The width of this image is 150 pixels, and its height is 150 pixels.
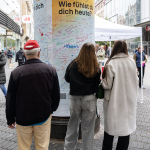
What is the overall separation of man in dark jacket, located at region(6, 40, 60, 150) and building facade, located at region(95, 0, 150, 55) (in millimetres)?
36148

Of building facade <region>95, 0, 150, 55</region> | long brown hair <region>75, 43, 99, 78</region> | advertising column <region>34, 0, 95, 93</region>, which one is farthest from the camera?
building facade <region>95, 0, 150, 55</region>

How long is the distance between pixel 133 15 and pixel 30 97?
41.0 m

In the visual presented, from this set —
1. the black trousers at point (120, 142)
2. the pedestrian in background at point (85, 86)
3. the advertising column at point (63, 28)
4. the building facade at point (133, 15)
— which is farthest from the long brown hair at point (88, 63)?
the building facade at point (133, 15)

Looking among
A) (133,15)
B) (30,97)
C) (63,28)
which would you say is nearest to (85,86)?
(30,97)

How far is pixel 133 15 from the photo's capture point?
131 ft

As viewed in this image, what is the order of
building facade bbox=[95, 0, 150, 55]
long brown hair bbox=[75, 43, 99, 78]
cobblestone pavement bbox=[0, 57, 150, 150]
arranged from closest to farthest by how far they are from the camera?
long brown hair bbox=[75, 43, 99, 78]
cobblestone pavement bbox=[0, 57, 150, 150]
building facade bbox=[95, 0, 150, 55]

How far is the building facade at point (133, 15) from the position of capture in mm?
36281

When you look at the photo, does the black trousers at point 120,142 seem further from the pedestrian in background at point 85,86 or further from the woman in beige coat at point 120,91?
the pedestrian in background at point 85,86

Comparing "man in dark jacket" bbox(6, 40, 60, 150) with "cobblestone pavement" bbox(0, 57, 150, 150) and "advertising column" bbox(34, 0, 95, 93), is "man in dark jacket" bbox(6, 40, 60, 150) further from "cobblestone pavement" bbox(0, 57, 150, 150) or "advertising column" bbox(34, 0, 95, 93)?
"advertising column" bbox(34, 0, 95, 93)

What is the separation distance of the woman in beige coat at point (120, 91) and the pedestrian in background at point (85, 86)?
0.62 feet

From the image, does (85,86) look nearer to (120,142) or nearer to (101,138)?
(120,142)

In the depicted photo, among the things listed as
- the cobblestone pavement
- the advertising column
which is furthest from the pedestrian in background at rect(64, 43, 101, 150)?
the advertising column

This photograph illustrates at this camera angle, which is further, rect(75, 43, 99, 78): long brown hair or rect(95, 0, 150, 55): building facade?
rect(95, 0, 150, 55): building facade

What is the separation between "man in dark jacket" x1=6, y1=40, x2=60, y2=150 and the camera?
7.80ft
